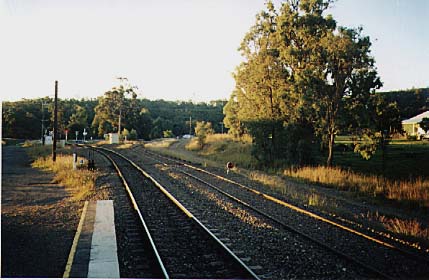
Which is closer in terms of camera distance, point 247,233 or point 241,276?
point 241,276

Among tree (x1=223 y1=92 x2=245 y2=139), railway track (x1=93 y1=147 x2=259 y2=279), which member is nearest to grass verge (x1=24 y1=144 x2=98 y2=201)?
railway track (x1=93 y1=147 x2=259 y2=279)

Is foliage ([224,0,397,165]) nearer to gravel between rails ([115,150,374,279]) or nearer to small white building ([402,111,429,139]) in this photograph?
small white building ([402,111,429,139])

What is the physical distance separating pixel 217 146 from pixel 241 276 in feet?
41.8

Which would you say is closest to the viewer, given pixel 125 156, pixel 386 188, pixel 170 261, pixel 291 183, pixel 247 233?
pixel 170 261

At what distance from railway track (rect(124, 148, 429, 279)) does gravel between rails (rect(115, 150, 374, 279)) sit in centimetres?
15

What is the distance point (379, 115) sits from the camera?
9.62 m

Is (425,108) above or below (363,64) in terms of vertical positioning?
below

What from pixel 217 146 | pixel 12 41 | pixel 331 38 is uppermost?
pixel 331 38

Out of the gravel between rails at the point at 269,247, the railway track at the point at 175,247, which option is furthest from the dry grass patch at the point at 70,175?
the gravel between rails at the point at 269,247

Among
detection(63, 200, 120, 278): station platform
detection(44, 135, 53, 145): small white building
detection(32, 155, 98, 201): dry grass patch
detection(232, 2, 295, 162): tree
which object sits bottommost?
detection(63, 200, 120, 278): station platform

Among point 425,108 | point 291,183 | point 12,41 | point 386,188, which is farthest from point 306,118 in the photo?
point 12,41

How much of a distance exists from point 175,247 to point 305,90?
7.20m

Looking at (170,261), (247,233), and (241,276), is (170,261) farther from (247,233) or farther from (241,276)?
(247,233)

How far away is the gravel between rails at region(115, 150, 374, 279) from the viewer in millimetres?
4336
